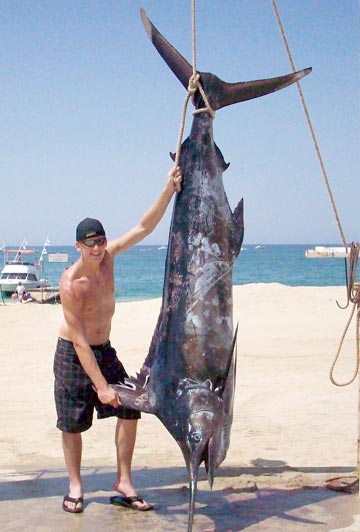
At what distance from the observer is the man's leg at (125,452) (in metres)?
3.92

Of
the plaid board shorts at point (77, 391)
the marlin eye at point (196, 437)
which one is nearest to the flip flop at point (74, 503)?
the plaid board shorts at point (77, 391)

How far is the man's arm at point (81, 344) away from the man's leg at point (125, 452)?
414mm

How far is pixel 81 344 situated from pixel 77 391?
37cm

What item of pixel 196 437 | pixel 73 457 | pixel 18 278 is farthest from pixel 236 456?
pixel 18 278

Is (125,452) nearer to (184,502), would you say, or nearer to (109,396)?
(184,502)

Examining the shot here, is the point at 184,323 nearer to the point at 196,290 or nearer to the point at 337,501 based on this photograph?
the point at 196,290

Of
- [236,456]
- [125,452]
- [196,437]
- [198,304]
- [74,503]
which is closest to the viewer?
[196,437]

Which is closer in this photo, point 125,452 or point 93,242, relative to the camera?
point 93,242

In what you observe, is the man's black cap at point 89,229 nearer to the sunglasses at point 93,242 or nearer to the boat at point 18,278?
the sunglasses at point 93,242

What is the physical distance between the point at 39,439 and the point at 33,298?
2192 cm

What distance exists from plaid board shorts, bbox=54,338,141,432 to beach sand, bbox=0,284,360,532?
1.71 ft

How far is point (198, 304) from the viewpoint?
11.0 ft

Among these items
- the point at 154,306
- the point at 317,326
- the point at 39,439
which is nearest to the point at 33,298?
the point at 154,306

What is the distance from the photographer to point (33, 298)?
2739 cm
